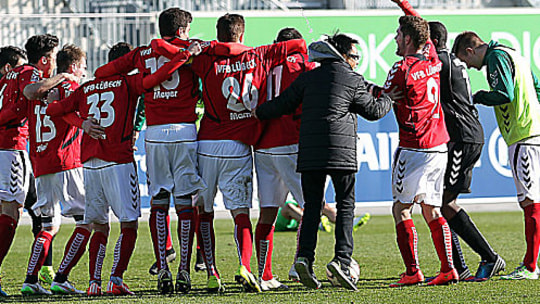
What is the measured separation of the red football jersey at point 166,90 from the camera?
7.02 meters

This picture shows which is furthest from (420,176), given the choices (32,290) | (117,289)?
(32,290)

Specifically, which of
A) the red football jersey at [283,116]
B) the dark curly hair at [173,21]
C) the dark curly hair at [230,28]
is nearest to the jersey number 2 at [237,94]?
the red football jersey at [283,116]

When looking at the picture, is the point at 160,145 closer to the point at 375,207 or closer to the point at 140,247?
the point at 140,247

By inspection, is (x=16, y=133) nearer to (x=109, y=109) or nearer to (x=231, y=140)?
(x=109, y=109)

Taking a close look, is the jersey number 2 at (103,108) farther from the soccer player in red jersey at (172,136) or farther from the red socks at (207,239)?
the red socks at (207,239)

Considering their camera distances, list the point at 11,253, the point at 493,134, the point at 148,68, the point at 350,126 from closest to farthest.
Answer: the point at 350,126
the point at 148,68
the point at 11,253
the point at 493,134

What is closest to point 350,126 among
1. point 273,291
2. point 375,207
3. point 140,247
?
point 273,291

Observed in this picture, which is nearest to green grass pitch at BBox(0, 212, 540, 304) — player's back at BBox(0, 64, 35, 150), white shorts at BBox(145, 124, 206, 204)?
white shorts at BBox(145, 124, 206, 204)

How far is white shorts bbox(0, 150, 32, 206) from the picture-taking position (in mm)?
7621

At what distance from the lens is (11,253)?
10.9 metres

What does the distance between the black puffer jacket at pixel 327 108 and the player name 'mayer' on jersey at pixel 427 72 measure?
395mm

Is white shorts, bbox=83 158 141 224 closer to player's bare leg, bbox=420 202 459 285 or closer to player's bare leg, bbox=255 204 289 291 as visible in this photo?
player's bare leg, bbox=255 204 289 291

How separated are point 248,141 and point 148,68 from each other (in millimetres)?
1043

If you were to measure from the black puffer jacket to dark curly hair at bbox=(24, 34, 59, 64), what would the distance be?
2.17 meters
